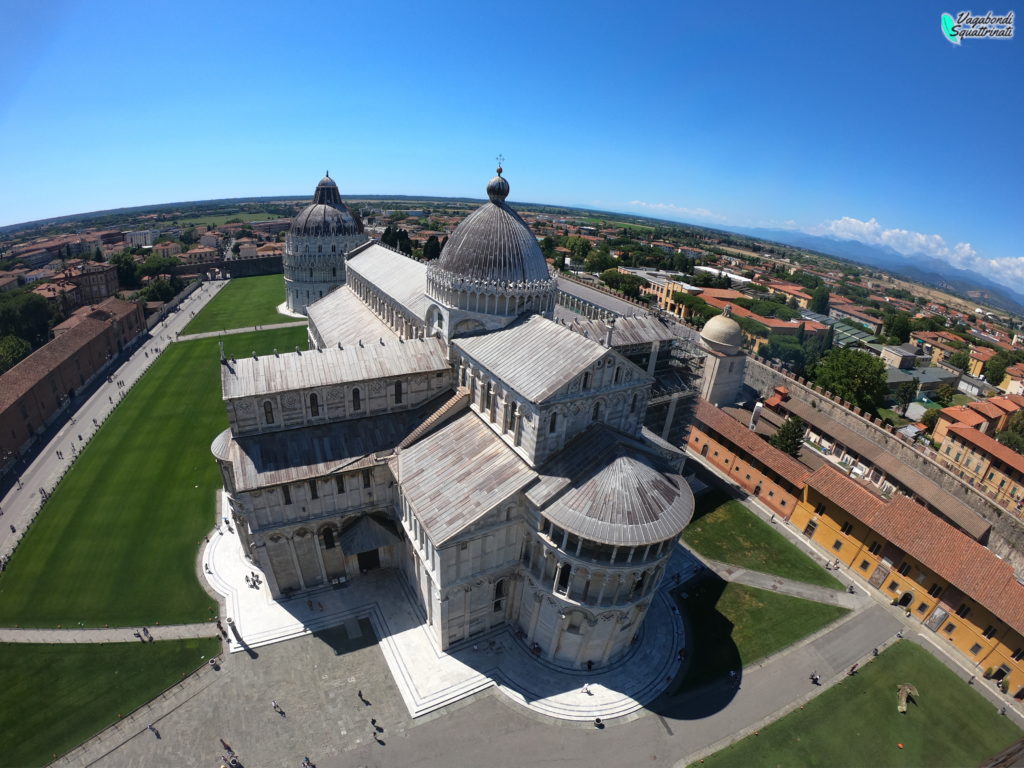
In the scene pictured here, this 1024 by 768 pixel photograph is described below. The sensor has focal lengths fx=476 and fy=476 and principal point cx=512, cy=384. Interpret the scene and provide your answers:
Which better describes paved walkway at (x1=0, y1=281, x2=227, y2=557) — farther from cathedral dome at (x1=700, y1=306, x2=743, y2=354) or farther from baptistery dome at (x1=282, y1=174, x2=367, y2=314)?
cathedral dome at (x1=700, y1=306, x2=743, y2=354)

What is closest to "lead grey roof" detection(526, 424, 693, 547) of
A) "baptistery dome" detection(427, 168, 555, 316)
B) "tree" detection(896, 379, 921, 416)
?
"baptistery dome" detection(427, 168, 555, 316)

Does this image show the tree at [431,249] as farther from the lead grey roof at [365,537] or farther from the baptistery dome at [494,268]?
the lead grey roof at [365,537]

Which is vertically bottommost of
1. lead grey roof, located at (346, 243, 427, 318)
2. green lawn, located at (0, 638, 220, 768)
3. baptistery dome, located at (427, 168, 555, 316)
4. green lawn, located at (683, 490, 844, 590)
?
green lawn, located at (0, 638, 220, 768)

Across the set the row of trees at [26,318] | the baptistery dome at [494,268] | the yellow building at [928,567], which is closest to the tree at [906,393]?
the yellow building at [928,567]

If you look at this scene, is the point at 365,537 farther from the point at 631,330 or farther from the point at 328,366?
the point at 631,330

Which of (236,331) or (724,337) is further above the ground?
(724,337)

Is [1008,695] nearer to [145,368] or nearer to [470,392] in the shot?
[470,392]

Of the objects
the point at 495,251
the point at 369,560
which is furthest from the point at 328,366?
the point at 369,560
